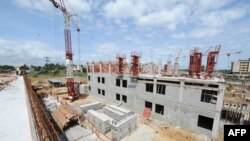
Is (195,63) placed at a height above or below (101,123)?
above

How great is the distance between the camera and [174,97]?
1630cm

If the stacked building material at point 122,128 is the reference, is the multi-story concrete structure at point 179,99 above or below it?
above

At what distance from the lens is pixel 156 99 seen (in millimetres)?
18172

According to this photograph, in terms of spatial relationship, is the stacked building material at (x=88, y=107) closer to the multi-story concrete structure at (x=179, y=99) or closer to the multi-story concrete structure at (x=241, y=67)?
the multi-story concrete structure at (x=179, y=99)

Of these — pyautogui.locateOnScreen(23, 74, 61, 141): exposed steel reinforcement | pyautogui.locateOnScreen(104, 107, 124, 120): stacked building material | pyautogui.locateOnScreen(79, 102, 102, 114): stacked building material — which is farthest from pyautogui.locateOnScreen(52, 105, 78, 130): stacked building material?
pyautogui.locateOnScreen(23, 74, 61, 141): exposed steel reinforcement

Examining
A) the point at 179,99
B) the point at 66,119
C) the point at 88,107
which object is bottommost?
the point at 88,107

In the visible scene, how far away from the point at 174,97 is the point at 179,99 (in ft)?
2.17

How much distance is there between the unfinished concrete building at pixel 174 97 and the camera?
13525mm

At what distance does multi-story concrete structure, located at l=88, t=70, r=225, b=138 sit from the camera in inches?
529

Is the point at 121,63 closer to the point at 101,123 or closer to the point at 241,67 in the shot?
the point at 101,123

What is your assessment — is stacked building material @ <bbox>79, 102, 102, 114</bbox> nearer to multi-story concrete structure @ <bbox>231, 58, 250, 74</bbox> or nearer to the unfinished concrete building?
the unfinished concrete building

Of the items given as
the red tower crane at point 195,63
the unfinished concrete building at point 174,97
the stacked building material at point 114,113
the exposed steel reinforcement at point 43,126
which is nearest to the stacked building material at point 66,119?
the stacked building material at point 114,113

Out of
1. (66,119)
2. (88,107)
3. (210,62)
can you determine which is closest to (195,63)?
(210,62)

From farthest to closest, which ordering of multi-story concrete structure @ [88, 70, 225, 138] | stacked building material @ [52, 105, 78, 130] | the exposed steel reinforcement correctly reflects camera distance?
1. stacked building material @ [52, 105, 78, 130]
2. multi-story concrete structure @ [88, 70, 225, 138]
3. the exposed steel reinforcement
